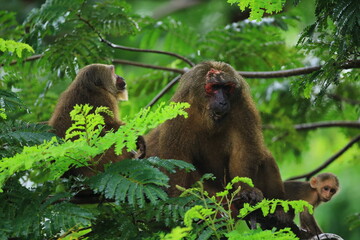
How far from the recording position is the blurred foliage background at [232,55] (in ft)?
15.1

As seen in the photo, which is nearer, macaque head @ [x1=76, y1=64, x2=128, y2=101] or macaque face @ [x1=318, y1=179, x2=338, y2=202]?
macaque head @ [x1=76, y1=64, x2=128, y2=101]

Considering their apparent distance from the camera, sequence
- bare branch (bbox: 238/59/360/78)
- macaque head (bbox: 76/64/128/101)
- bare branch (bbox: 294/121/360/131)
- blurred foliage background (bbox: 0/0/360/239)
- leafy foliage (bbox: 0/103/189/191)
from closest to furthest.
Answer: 1. leafy foliage (bbox: 0/103/189/191)
2. bare branch (bbox: 238/59/360/78)
3. blurred foliage background (bbox: 0/0/360/239)
4. macaque head (bbox: 76/64/128/101)
5. bare branch (bbox: 294/121/360/131)

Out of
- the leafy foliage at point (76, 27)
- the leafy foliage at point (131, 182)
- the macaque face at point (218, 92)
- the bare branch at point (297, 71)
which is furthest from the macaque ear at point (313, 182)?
the leafy foliage at point (131, 182)

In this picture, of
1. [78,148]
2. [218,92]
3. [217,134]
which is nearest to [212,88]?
[218,92]

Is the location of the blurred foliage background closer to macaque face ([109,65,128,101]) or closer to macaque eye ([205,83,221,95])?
macaque face ([109,65,128,101])

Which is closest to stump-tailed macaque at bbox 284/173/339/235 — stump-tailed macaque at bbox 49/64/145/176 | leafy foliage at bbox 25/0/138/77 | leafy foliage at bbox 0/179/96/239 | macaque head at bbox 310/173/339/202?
macaque head at bbox 310/173/339/202

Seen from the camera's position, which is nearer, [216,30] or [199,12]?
[216,30]

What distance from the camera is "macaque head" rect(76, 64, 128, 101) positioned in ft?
20.1

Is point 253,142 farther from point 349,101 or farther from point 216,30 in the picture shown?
point 349,101

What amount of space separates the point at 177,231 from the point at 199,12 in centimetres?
1305

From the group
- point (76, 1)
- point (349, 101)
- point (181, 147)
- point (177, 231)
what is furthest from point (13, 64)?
point (349, 101)

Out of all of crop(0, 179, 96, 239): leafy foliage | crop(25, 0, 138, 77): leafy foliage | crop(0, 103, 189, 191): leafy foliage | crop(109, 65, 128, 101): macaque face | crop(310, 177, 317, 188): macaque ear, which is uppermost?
crop(25, 0, 138, 77): leafy foliage

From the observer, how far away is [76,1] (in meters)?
5.97

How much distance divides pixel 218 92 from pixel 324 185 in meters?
2.34
